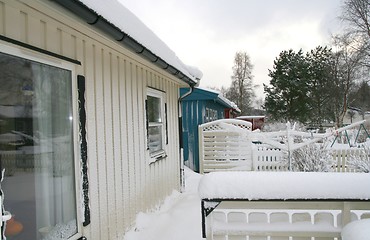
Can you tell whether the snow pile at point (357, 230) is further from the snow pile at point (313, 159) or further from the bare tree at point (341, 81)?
the bare tree at point (341, 81)

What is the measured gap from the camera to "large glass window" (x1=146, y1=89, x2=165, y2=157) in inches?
201

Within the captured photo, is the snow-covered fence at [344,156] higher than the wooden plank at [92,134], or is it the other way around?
the wooden plank at [92,134]

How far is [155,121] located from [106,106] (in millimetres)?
2077

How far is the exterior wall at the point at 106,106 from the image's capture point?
2162 mm

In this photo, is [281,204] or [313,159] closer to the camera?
[281,204]

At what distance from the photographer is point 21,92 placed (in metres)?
2.08

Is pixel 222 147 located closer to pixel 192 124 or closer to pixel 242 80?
pixel 192 124

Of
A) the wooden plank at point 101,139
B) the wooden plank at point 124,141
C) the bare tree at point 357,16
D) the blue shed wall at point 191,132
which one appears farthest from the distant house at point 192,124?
the bare tree at point 357,16

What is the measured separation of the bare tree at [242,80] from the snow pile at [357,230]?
34.9 metres

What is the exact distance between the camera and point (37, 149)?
7.25ft

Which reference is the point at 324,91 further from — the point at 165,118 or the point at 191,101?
the point at 165,118

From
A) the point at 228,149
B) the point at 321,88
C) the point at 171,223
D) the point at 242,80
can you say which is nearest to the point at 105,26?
the point at 171,223

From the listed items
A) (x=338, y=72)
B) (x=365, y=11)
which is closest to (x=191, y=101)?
(x=365, y=11)

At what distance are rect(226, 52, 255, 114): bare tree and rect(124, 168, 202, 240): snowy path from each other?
104 ft
